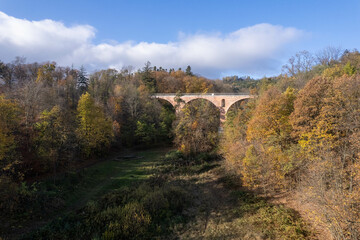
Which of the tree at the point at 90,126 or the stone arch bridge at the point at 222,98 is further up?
the stone arch bridge at the point at 222,98

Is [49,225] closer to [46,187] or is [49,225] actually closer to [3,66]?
[46,187]

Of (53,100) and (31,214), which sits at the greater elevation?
(53,100)

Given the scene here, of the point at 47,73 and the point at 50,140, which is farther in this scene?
the point at 47,73

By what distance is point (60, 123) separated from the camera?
20.0m

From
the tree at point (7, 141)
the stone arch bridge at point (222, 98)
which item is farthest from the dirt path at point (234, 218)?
the stone arch bridge at point (222, 98)

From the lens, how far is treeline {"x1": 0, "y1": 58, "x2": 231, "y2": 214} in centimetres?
1720

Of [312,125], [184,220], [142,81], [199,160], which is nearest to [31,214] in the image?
[184,220]

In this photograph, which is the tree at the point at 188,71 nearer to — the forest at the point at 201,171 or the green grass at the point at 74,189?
the forest at the point at 201,171

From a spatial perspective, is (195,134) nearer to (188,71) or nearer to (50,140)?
(50,140)

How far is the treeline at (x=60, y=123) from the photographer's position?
1720 centimetres

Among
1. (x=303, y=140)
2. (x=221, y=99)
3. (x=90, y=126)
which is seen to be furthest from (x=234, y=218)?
(x=221, y=99)

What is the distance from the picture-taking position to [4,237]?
36.3ft

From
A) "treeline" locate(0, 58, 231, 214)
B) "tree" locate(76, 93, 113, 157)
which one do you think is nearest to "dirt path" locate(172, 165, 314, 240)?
"treeline" locate(0, 58, 231, 214)

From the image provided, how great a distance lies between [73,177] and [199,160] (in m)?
15.6
